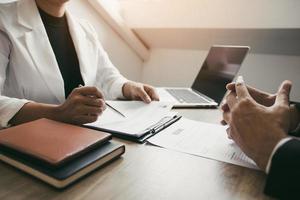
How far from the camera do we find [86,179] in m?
0.46

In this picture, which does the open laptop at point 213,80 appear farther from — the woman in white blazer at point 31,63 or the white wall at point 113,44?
the white wall at point 113,44

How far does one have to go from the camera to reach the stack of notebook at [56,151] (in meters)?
0.43

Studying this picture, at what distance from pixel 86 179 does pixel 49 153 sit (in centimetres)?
8

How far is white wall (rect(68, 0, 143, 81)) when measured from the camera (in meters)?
1.50

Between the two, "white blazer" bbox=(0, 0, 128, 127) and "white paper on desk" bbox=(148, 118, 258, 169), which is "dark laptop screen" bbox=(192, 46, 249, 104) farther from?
"white blazer" bbox=(0, 0, 128, 127)

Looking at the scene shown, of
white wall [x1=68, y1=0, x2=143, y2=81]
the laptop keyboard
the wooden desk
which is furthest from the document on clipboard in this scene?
white wall [x1=68, y1=0, x2=143, y2=81]

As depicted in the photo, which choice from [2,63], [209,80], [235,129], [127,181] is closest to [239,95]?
[235,129]

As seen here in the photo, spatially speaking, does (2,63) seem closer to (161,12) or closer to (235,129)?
(235,129)

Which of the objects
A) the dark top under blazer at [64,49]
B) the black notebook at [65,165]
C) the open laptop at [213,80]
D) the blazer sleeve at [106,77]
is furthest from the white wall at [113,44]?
the black notebook at [65,165]

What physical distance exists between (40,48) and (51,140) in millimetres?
625

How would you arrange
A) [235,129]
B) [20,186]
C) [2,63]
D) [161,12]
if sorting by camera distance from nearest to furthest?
[20,186]
[235,129]
[2,63]
[161,12]

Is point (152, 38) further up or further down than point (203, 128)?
further up

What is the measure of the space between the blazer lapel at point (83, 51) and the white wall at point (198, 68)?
0.75 m

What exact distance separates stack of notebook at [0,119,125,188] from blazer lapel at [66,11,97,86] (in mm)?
599
